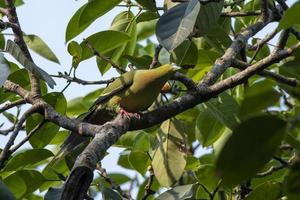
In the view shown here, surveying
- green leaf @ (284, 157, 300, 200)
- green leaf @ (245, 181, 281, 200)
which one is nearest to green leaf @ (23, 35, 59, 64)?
green leaf @ (245, 181, 281, 200)

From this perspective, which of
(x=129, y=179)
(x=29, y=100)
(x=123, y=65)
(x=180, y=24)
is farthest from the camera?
(x=129, y=179)

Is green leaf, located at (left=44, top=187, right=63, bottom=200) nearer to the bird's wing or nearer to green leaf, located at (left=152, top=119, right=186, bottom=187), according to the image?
green leaf, located at (left=152, top=119, right=186, bottom=187)

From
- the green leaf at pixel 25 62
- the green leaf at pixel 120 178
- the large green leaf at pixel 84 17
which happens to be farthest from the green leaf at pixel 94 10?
the green leaf at pixel 120 178

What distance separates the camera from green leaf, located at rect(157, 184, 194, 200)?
2121mm

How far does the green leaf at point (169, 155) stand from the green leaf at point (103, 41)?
0.45 m

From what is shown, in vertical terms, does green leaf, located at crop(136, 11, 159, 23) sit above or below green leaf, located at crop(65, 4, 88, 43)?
below

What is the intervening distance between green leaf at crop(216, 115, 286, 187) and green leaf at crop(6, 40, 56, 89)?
1.38 m

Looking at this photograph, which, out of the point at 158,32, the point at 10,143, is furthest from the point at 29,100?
the point at 158,32

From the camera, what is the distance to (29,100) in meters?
2.09

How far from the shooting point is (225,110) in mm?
2244

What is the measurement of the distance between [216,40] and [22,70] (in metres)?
0.91

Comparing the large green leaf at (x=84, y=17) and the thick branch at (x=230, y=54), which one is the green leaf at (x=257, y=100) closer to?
the thick branch at (x=230, y=54)

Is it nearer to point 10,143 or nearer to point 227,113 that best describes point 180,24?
point 227,113

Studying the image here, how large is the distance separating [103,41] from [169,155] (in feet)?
1.96
